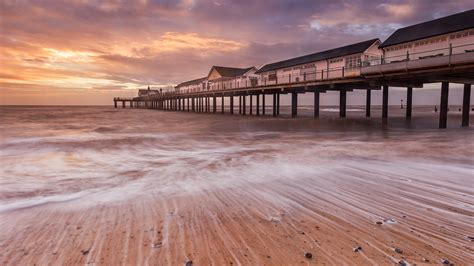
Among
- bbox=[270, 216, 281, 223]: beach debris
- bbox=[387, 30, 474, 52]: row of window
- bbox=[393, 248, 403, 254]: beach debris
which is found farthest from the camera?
bbox=[387, 30, 474, 52]: row of window

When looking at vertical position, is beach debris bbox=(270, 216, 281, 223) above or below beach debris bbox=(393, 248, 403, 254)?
below

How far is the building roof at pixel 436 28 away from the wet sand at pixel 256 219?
587 inches

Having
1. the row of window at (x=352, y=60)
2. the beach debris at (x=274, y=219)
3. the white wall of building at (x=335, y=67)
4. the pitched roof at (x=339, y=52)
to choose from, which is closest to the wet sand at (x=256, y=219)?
the beach debris at (x=274, y=219)

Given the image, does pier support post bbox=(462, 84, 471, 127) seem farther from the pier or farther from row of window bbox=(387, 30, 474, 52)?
row of window bbox=(387, 30, 474, 52)

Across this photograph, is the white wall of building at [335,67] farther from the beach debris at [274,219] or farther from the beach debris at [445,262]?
the beach debris at [445,262]

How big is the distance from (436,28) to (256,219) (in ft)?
71.4

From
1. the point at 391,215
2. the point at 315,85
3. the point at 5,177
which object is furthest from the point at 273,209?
the point at 315,85

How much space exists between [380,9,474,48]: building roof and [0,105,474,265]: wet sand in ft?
48.9

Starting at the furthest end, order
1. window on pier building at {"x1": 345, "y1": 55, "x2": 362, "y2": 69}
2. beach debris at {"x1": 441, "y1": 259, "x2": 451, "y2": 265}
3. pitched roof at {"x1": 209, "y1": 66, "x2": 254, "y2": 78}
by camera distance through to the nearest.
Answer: pitched roof at {"x1": 209, "y1": 66, "x2": 254, "y2": 78}
window on pier building at {"x1": 345, "y1": 55, "x2": 362, "y2": 69}
beach debris at {"x1": 441, "y1": 259, "x2": 451, "y2": 265}

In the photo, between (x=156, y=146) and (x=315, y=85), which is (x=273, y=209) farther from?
(x=315, y=85)

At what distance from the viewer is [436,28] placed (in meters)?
18.9

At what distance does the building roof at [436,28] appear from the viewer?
1718 cm

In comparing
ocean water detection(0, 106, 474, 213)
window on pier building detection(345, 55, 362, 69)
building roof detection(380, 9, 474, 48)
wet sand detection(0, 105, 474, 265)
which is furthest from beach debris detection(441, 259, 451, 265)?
window on pier building detection(345, 55, 362, 69)

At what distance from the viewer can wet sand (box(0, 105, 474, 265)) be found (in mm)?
2918
